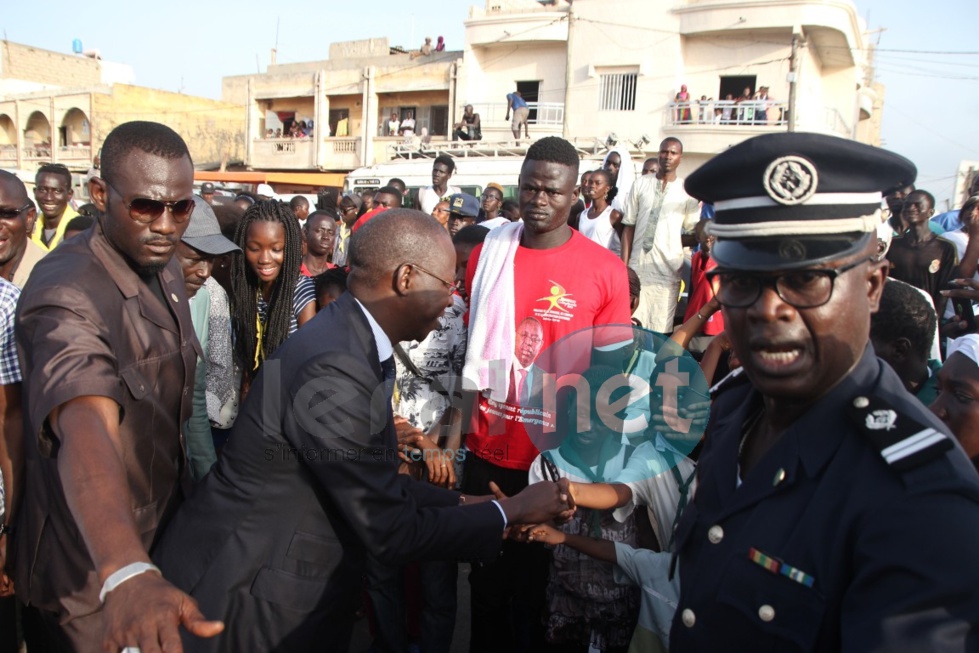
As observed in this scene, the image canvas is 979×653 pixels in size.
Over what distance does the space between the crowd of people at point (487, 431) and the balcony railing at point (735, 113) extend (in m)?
19.3

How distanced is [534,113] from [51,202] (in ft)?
71.7

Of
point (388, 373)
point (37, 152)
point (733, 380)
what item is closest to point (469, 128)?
point (388, 373)

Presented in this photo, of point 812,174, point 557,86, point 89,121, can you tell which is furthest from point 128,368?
point 89,121

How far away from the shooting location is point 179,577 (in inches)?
80.8

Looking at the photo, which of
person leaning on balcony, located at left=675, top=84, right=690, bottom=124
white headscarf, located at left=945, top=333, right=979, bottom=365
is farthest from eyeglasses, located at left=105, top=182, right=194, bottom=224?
person leaning on balcony, located at left=675, top=84, right=690, bottom=124

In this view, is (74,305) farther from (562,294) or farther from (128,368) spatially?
(562,294)

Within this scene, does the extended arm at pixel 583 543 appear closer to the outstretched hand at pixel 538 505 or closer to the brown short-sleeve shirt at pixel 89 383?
the outstretched hand at pixel 538 505

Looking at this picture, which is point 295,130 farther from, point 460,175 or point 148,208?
point 148,208

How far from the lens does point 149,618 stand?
1.44 metres

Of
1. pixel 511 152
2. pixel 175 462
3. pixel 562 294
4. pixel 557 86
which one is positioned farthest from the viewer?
pixel 557 86

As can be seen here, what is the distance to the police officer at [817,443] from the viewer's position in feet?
3.68

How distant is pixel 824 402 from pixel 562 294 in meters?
1.77

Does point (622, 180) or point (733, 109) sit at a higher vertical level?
point (733, 109)

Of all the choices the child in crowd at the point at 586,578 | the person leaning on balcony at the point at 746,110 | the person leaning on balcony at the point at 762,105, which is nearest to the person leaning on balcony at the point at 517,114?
the person leaning on balcony at the point at 746,110
